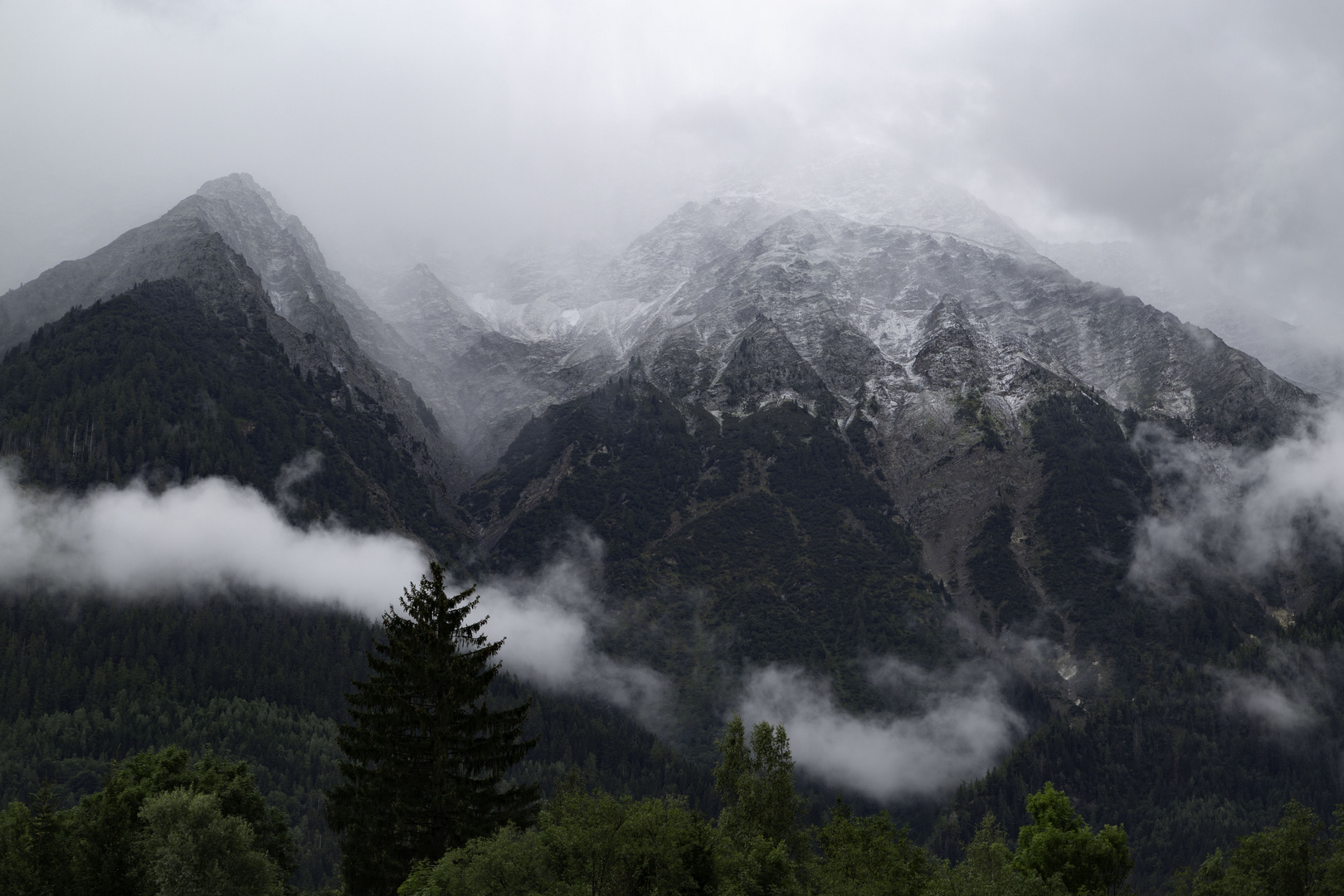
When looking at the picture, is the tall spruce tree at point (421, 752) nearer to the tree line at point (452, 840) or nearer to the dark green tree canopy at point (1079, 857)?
the tree line at point (452, 840)

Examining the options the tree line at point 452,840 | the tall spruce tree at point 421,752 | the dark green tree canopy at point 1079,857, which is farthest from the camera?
the dark green tree canopy at point 1079,857

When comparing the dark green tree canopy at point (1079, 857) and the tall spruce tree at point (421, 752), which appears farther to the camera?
the dark green tree canopy at point (1079, 857)

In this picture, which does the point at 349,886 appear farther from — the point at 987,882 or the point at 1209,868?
the point at 1209,868

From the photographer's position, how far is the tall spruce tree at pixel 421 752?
6241 cm

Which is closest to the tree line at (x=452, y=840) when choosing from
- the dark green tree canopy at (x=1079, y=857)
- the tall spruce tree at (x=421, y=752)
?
the tall spruce tree at (x=421, y=752)

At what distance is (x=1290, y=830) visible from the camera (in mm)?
79625

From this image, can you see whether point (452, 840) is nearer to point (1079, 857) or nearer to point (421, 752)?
point (421, 752)

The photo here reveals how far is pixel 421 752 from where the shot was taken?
207 feet

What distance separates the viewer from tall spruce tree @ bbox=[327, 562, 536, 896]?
62406mm

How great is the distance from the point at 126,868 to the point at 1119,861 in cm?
8746

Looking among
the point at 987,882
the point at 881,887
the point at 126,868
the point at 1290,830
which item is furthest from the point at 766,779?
the point at 126,868

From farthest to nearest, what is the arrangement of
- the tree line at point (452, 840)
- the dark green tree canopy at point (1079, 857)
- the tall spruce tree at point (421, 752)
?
1. the dark green tree canopy at point (1079, 857)
2. the tall spruce tree at point (421, 752)
3. the tree line at point (452, 840)

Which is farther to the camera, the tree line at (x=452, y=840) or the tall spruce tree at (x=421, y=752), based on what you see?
the tall spruce tree at (x=421, y=752)

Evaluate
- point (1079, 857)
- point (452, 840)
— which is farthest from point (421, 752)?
point (1079, 857)
